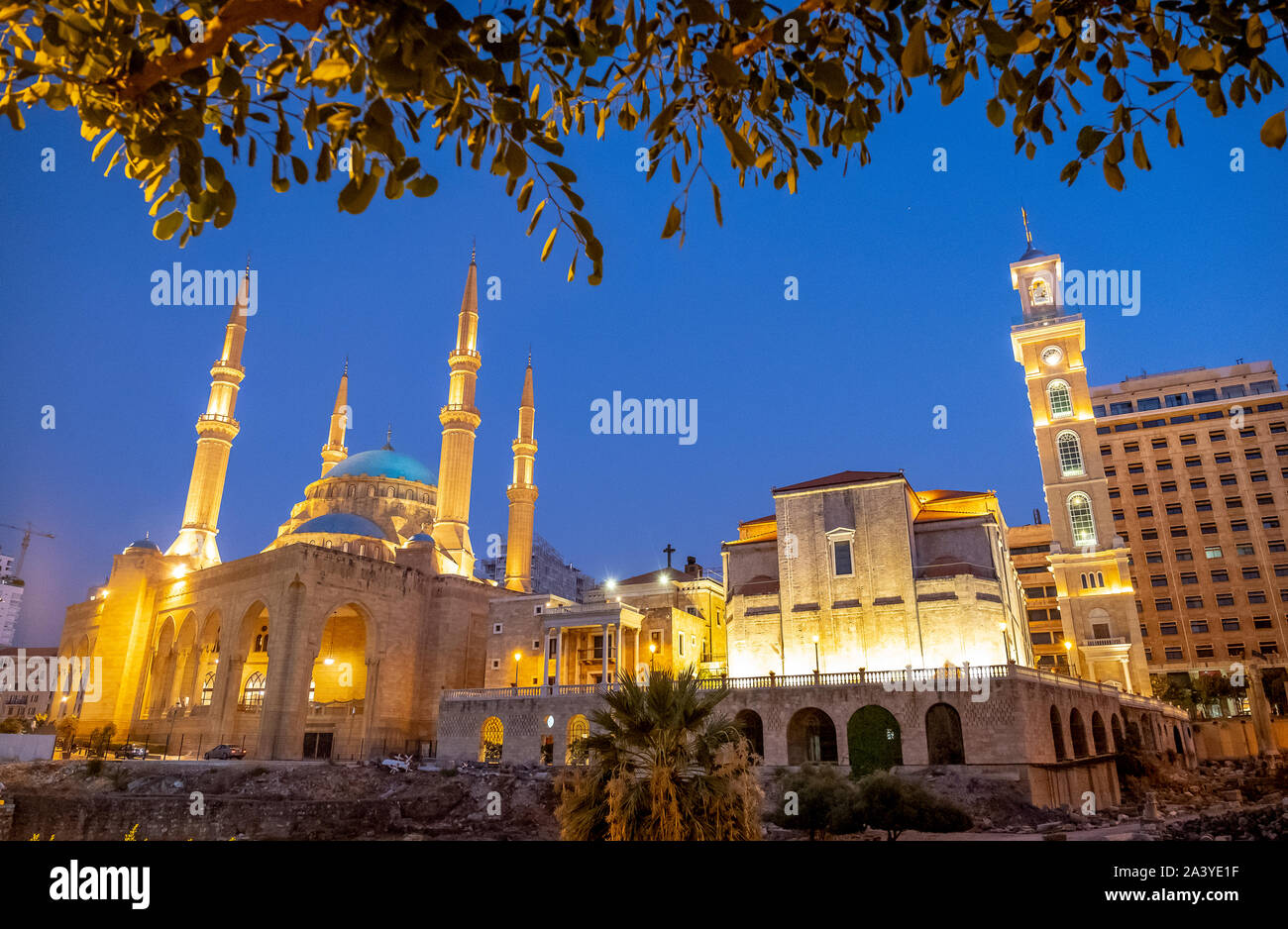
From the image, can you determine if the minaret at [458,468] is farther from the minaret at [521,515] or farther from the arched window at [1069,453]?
the arched window at [1069,453]

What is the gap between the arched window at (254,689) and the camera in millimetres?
47059

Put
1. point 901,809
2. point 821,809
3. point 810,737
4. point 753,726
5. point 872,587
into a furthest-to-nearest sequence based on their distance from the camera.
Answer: point 872,587
point 753,726
point 810,737
point 821,809
point 901,809

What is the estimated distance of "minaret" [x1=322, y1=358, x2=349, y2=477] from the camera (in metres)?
74.5

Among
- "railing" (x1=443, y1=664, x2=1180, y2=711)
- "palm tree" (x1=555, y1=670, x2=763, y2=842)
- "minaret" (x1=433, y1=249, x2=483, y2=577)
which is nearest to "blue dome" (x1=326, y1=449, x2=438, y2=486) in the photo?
"minaret" (x1=433, y1=249, x2=483, y2=577)

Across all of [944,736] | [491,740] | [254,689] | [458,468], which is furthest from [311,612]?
[944,736]

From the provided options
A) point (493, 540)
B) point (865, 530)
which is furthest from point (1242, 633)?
point (493, 540)

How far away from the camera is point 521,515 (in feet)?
200

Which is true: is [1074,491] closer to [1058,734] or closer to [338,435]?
[1058,734]

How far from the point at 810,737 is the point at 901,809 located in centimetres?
1447

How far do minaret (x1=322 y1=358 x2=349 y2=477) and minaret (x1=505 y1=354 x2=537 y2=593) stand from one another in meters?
20.7

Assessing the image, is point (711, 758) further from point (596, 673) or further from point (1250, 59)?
point (596, 673)

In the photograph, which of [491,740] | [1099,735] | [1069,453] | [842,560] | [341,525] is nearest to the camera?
[1099,735]

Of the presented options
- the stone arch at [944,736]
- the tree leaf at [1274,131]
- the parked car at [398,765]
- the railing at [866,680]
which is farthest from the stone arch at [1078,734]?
the tree leaf at [1274,131]

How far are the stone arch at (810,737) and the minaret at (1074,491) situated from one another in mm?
23552
